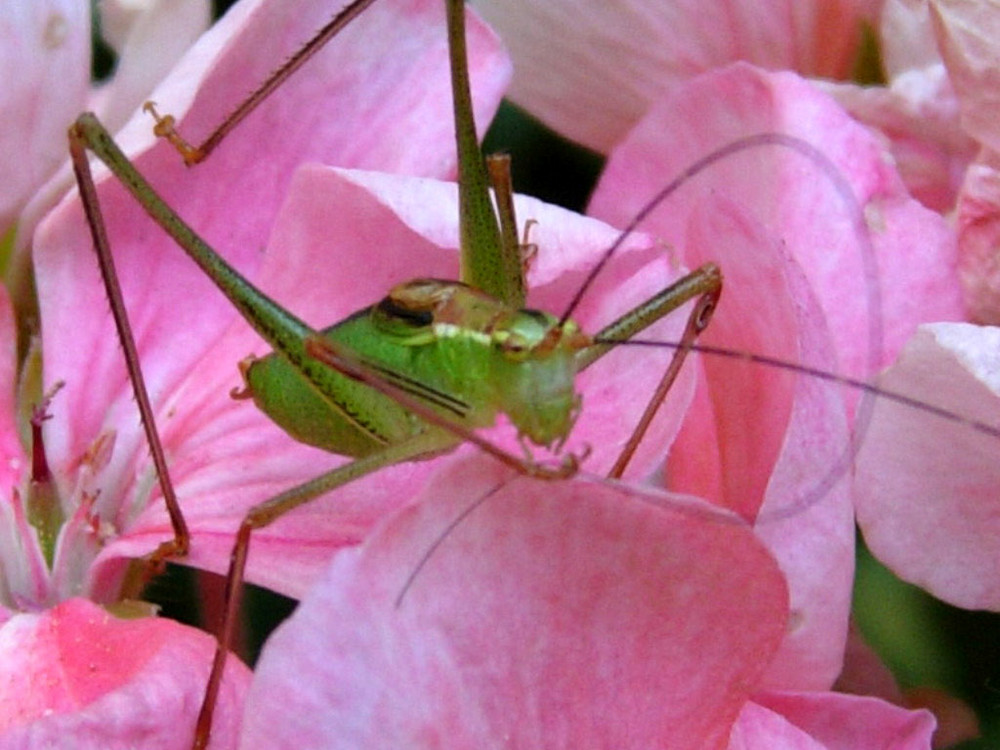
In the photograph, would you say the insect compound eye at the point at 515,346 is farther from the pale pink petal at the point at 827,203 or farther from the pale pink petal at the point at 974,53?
the pale pink petal at the point at 974,53

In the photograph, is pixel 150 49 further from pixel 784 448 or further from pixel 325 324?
pixel 784 448

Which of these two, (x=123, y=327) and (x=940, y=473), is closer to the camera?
(x=940, y=473)

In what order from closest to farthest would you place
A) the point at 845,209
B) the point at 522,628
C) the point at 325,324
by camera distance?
1. the point at 522,628
2. the point at 845,209
3. the point at 325,324

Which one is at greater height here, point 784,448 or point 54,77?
point 54,77

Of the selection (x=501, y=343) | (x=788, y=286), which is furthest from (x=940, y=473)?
(x=501, y=343)

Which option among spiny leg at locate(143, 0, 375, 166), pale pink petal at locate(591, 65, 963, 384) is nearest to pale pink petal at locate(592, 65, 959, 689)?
pale pink petal at locate(591, 65, 963, 384)

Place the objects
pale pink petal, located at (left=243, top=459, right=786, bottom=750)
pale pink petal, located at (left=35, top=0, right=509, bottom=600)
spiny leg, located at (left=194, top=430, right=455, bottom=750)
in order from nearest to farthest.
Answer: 1. pale pink petal, located at (left=243, top=459, right=786, bottom=750)
2. spiny leg, located at (left=194, top=430, right=455, bottom=750)
3. pale pink petal, located at (left=35, top=0, right=509, bottom=600)

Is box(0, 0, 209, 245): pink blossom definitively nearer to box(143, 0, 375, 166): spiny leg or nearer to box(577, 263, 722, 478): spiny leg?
box(143, 0, 375, 166): spiny leg
